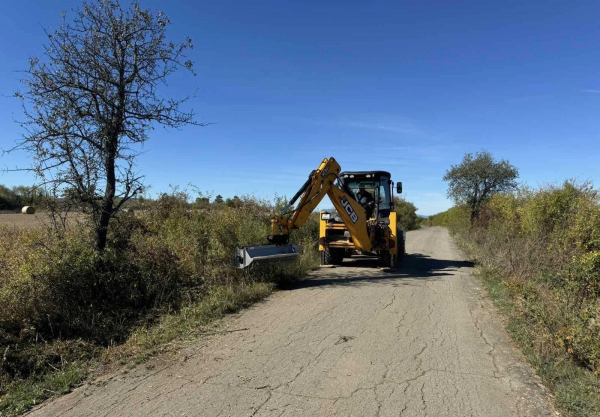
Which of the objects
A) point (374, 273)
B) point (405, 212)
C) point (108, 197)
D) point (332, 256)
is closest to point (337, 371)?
point (108, 197)

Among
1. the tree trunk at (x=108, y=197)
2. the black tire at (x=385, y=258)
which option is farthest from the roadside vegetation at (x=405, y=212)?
the tree trunk at (x=108, y=197)

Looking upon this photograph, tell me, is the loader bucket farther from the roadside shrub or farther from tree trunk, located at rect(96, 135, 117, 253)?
the roadside shrub

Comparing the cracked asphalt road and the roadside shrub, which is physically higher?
the roadside shrub

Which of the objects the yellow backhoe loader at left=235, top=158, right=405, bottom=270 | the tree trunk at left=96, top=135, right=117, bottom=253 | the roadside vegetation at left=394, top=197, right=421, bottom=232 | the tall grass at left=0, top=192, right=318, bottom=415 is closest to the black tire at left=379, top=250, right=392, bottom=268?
the yellow backhoe loader at left=235, top=158, right=405, bottom=270

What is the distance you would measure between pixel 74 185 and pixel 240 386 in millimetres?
5497

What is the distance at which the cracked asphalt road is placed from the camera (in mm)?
3740

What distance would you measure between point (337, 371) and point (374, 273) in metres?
7.26

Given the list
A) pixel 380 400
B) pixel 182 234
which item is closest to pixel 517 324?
pixel 380 400

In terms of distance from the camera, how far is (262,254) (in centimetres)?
909

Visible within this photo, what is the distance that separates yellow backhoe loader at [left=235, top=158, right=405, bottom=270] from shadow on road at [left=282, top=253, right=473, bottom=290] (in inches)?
22.1

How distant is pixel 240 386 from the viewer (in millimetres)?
4145

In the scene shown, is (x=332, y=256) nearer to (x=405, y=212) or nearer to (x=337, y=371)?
(x=337, y=371)

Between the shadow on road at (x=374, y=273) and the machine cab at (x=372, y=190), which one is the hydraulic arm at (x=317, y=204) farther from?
the machine cab at (x=372, y=190)

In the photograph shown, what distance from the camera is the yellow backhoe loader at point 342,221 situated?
9569 mm
